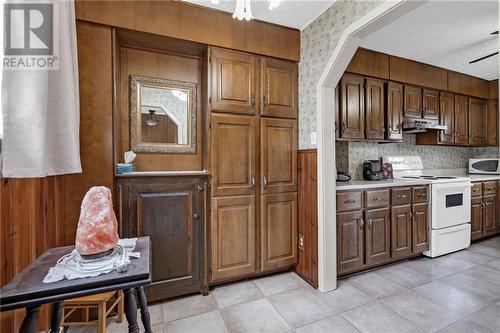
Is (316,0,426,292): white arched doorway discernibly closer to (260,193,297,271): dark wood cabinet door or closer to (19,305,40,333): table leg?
(260,193,297,271): dark wood cabinet door

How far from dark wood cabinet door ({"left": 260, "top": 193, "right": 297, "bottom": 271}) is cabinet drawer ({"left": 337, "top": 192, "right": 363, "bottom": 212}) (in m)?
0.44

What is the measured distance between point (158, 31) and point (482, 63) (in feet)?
13.8

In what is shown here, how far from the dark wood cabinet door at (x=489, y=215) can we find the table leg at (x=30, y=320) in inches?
196

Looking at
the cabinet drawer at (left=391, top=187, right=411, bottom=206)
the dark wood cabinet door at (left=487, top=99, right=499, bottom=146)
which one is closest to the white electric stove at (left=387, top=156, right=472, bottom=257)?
the cabinet drawer at (left=391, top=187, right=411, bottom=206)

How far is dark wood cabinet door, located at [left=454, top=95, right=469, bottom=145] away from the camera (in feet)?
12.4

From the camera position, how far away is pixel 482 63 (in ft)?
10.9

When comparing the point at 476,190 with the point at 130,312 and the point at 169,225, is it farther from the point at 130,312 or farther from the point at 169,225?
the point at 130,312

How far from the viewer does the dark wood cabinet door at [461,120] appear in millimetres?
3771

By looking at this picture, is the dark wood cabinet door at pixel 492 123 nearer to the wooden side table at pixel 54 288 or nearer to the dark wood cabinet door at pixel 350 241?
the dark wood cabinet door at pixel 350 241

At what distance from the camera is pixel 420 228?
2916mm

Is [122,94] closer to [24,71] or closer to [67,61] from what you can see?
[67,61]

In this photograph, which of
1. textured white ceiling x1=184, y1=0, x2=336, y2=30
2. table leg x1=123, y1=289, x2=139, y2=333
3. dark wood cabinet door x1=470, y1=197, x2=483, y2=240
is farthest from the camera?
dark wood cabinet door x1=470, y1=197, x2=483, y2=240

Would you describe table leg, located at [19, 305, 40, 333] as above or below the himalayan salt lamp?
below

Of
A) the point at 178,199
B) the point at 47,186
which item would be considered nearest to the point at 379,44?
the point at 178,199
